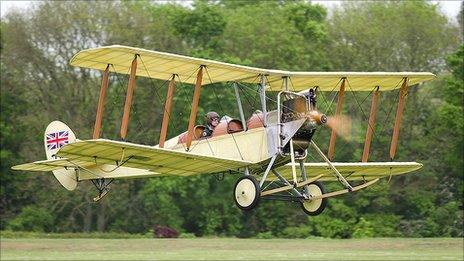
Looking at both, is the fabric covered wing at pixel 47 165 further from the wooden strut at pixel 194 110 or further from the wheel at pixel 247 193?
the wheel at pixel 247 193

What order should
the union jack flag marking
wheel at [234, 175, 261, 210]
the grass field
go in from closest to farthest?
wheel at [234, 175, 261, 210], the union jack flag marking, the grass field

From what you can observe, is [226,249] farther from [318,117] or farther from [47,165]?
[318,117]

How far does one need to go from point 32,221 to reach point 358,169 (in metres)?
33.7

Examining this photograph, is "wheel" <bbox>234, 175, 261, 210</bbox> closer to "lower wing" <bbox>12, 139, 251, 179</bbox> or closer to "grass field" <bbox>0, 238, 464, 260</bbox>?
"lower wing" <bbox>12, 139, 251, 179</bbox>

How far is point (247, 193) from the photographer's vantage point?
59.8 ft

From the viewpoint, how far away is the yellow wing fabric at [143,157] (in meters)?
17.7

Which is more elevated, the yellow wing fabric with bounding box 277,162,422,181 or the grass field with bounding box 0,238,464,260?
the yellow wing fabric with bounding box 277,162,422,181

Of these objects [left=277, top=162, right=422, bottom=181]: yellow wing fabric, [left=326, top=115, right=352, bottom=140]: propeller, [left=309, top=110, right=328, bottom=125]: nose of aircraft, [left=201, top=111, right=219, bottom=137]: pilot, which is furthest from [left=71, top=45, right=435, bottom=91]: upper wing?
[left=277, top=162, right=422, bottom=181]: yellow wing fabric

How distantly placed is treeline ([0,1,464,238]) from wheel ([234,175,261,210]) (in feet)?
100.0

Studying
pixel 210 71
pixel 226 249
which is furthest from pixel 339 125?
pixel 226 249

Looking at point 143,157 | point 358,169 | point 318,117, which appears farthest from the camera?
point 358,169

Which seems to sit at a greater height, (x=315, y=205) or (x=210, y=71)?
(x=210, y=71)

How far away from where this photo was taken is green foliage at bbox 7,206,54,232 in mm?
51906

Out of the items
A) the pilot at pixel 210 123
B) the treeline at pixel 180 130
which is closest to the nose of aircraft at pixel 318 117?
the pilot at pixel 210 123
